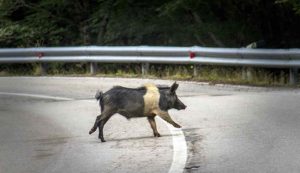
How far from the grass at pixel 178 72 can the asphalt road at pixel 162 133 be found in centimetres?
97

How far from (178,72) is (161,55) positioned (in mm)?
604

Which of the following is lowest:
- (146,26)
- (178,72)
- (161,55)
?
(178,72)

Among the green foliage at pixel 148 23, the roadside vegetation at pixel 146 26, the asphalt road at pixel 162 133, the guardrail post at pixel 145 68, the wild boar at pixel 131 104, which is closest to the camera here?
the asphalt road at pixel 162 133

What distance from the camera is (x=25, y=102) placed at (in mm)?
14578

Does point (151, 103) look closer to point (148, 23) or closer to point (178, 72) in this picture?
point (178, 72)

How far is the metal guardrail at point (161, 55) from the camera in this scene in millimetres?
15679

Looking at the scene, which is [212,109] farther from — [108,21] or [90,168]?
[108,21]

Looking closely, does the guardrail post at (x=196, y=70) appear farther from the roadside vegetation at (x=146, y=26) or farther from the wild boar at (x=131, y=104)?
the wild boar at (x=131, y=104)

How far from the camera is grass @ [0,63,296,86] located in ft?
52.8

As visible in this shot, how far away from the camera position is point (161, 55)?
1820cm

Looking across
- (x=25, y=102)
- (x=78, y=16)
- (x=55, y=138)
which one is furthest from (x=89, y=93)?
(x=78, y=16)

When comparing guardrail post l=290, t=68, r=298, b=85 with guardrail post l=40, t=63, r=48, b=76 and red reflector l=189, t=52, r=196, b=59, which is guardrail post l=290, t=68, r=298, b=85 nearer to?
red reflector l=189, t=52, r=196, b=59

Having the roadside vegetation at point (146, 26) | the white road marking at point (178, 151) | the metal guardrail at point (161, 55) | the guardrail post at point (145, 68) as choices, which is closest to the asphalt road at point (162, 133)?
the white road marking at point (178, 151)

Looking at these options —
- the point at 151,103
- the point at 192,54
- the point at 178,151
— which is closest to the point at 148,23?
the point at 192,54
